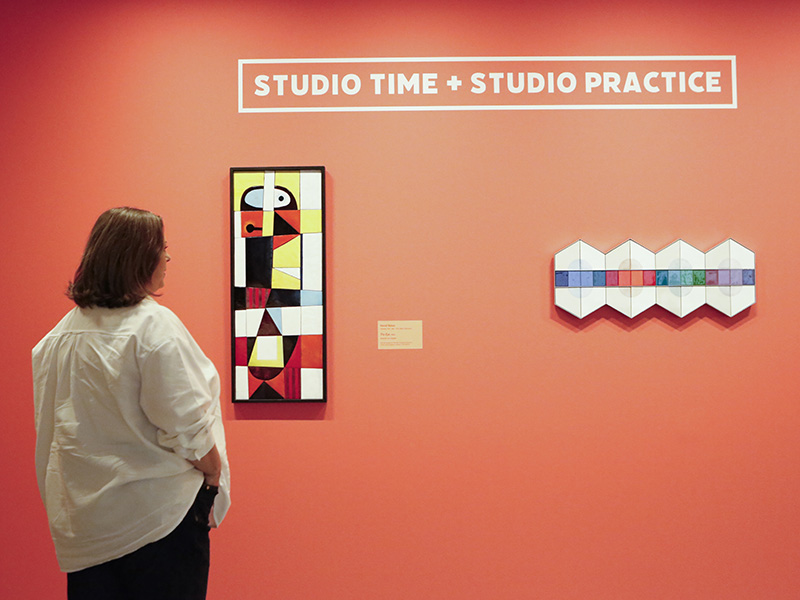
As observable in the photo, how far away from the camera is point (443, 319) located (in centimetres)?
221

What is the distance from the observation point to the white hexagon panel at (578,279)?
219 cm

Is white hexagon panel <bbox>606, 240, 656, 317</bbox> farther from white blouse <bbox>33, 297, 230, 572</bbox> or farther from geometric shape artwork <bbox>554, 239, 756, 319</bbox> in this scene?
white blouse <bbox>33, 297, 230, 572</bbox>

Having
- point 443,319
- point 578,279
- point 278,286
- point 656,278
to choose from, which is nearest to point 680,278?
point 656,278

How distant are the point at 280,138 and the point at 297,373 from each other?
87 cm

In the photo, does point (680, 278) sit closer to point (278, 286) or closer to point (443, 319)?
point (443, 319)

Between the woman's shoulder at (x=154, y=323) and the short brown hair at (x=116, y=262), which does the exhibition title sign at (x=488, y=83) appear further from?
the woman's shoulder at (x=154, y=323)

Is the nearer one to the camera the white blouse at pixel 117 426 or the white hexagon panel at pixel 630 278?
A: the white blouse at pixel 117 426

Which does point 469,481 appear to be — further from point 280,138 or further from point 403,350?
point 280,138

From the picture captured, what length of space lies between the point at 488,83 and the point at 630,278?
898 millimetres

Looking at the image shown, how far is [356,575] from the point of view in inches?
86.8

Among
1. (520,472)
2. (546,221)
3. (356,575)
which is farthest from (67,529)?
(546,221)

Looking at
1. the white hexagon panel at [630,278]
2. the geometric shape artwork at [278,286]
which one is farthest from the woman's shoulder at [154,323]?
the white hexagon panel at [630,278]

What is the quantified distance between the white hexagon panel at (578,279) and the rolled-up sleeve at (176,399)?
1364 mm

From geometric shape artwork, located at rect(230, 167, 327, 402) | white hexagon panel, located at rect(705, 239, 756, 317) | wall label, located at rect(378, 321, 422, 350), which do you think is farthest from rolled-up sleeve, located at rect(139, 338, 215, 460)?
white hexagon panel, located at rect(705, 239, 756, 317)
